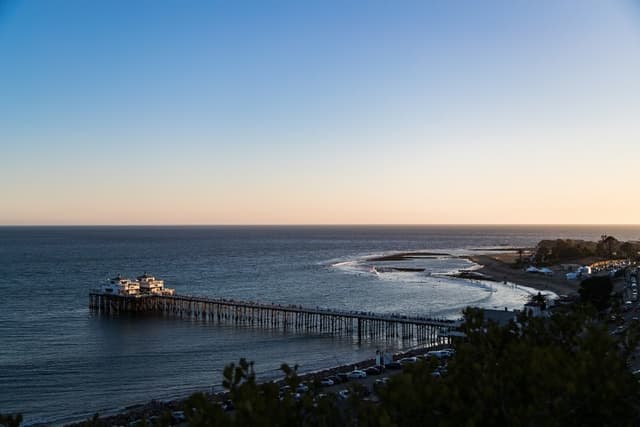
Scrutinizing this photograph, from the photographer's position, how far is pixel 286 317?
5834 cm

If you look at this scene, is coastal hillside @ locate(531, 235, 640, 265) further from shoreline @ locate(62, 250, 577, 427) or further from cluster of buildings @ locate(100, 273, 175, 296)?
cluster of buildings @ locate(100, 273, 175, 296)

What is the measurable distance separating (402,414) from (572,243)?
121750 mm

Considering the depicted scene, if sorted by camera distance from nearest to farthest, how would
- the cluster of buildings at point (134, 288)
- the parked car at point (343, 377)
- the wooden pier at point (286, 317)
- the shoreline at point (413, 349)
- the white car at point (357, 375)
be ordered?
the shoreline at point (413, 349) < the parked car at point (343, 377) < the white car at point (357, 375) < the wooden pier at point (286, 317) < the cluster of buildings at point (134, 288)

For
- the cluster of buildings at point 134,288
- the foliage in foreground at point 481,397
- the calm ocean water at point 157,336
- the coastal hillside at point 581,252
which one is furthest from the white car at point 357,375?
the coastal hillside at point 581,252

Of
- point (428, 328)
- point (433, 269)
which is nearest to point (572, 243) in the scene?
point (433, 269)

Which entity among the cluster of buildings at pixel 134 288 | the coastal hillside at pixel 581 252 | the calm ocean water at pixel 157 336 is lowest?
the calm ocean water at pixel 157 336

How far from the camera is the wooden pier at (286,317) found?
50713 millimetres

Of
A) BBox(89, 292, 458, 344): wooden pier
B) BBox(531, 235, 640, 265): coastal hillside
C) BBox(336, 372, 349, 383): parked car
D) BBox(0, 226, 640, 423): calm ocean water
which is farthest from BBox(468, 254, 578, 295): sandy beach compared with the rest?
BBox(336, 372, 349, 383): parked car

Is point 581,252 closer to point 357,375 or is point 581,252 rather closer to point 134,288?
point 134,288

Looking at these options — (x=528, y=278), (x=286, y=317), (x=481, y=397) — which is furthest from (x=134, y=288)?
(x=481, y=397)

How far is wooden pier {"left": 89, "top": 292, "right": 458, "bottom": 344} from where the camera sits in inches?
1997

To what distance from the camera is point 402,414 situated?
33.5ft

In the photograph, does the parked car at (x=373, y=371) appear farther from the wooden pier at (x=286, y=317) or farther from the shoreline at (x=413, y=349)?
the wooden pier at (x=286, y=317)

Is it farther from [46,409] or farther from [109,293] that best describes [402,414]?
[109,293]
